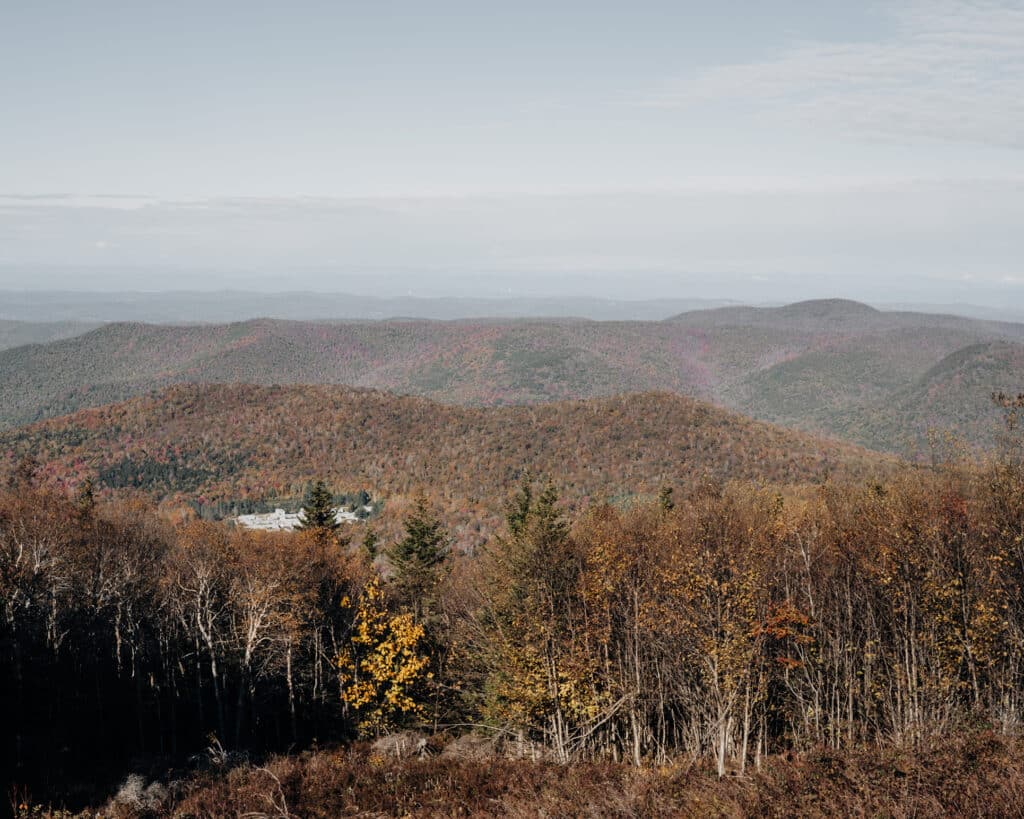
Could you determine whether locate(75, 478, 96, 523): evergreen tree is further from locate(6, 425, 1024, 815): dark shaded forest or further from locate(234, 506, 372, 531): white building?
locate(234, 506, 372, 531): white building

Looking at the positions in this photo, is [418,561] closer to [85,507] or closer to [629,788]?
[85,507]

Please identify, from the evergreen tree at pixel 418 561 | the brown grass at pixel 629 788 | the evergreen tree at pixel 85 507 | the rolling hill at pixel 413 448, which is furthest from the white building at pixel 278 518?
the brown grass at pixel 629 788

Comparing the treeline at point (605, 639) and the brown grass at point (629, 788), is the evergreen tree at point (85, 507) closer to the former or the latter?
the treeline at point (605, 639)

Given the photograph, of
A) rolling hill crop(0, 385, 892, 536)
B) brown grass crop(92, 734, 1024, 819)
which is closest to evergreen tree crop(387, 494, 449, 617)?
brown grass crop(92, 734, 1024, 819)

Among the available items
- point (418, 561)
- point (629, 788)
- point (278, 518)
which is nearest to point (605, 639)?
point (629, 788)

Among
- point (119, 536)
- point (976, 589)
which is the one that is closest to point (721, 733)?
point (976, 589)

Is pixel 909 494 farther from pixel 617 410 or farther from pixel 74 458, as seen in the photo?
pixel 74 458

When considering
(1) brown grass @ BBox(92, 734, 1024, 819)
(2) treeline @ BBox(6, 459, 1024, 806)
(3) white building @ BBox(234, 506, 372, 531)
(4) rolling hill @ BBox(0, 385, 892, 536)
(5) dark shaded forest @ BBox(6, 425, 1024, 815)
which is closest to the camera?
(1) brown grass @ BBox(92, 734, 1024, 819)

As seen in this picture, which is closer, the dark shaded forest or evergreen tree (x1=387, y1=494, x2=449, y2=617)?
the dark shaded forest
